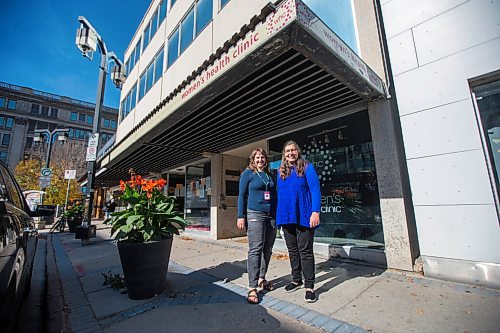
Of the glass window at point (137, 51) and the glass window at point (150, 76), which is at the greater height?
the glass window at point (137, 51)

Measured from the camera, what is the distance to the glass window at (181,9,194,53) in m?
8.48

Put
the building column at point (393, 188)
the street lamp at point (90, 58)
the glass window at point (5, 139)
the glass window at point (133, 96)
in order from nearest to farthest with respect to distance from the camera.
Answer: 1. the building column at point (393, 188)
2. the street lamp at point (90, 58)
3. the glass window at point (133, 96)
4. the glass window at point (5, 139)

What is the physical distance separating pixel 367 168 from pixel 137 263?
Result: 411cm

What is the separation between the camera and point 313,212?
2.64 meters

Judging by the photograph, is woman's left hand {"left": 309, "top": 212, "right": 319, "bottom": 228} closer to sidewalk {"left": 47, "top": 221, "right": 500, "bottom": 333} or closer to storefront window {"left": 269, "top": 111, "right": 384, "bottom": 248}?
sidewalk {"left": 47, "top": 221, "right": 500, "bottom": 333}

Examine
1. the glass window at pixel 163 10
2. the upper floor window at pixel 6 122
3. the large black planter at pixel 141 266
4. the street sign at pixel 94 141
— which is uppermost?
the upper floor window at pixel 6 122

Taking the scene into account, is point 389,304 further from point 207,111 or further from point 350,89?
point 207,111

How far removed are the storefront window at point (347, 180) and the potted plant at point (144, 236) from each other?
127 inches

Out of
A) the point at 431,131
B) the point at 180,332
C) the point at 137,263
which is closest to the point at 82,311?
the point at 137,263

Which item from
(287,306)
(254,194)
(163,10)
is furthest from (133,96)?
(287,306)

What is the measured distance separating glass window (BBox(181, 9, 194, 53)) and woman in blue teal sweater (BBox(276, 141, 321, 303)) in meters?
7.45

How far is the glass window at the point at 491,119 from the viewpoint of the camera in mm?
3145

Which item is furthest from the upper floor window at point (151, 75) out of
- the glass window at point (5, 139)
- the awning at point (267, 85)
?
the glass window at point (5, 139)

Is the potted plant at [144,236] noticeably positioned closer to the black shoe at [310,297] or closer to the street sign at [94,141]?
the black shoe at [310,297]
